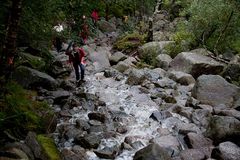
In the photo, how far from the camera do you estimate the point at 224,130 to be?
1136 centimetres

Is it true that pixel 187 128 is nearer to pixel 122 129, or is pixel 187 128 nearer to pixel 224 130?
pixel 224 130

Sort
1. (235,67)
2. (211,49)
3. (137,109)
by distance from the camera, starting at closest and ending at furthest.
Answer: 1. (137,109)
2. (235,67)
3. (211,49)

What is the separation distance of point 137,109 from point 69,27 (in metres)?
4.83

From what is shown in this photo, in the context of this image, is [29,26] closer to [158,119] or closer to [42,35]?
[42,35]

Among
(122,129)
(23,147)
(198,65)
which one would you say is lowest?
(122,129)

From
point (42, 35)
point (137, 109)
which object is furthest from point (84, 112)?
point (42, 35)

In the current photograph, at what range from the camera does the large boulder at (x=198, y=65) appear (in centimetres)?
1916

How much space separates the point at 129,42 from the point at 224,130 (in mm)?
14572

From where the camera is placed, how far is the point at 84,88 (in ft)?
55.1

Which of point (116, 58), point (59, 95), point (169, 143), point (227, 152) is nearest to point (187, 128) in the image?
point (169, 143)

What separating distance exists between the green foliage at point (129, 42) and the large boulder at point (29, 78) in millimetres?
10378

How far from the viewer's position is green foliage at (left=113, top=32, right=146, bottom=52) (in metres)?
24.5

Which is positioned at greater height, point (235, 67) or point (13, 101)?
Answer: point (13, 101)

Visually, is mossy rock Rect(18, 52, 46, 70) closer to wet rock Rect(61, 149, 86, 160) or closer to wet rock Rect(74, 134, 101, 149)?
wet rock Rect(74, 134, 101, 149)
